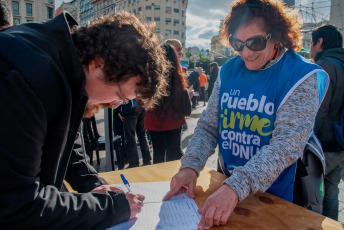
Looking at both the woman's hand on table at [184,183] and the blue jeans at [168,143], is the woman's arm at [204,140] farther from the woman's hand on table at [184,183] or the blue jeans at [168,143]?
the blue jeans at [168,143]

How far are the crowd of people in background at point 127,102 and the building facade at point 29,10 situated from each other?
45976mm

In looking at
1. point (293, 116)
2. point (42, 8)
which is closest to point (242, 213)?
point (293, 116)

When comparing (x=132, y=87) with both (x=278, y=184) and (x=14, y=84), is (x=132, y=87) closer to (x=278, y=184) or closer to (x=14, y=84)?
(x=14, y=84)

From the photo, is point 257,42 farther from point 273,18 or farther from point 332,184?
point 332,184

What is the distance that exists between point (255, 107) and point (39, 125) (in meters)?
0.94

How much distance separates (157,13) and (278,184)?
61742 millimetres

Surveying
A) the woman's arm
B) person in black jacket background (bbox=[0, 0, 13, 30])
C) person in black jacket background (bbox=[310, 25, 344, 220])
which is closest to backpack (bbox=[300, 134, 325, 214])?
the woman's arm

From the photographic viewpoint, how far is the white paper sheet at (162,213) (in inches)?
37.2

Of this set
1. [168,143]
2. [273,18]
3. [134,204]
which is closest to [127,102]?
[134,204]

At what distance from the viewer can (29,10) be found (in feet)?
141

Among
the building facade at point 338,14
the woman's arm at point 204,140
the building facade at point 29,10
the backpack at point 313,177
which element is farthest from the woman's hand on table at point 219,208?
the building facade at point 29,10

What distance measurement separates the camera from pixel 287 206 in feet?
3.54

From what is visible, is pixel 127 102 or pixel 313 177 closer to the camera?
pixel 127 102

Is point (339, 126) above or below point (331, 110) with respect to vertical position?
below
